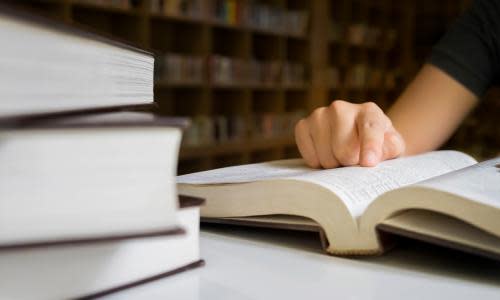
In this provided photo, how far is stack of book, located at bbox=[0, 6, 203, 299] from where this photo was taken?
0.94ft

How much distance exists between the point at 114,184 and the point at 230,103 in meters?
3.68

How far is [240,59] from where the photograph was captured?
3.84 meters

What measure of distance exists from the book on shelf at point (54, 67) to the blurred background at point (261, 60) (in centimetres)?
217

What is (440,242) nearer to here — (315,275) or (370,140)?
(315,275)

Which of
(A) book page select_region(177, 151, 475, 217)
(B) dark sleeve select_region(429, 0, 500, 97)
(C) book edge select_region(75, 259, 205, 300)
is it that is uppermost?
(B) dark sleeve select_region(429, 0, 500, 97)

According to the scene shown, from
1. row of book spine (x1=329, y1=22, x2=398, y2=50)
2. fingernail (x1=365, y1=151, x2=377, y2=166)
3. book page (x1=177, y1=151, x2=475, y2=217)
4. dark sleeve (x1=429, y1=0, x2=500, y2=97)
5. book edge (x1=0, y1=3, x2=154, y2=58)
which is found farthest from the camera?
row of book spine (x1=329, y1=22, x2=398, y2=50)

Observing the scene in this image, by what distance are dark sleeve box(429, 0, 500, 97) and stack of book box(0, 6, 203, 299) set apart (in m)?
1.06

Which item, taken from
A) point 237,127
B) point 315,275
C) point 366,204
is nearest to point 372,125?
point 366,204

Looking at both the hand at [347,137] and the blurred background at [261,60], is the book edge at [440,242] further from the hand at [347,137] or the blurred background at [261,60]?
the blurred background at [261,60]

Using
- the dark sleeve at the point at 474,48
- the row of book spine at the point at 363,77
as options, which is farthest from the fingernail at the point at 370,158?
the row of book spine at the point at 363,77

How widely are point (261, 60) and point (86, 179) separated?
4079 mm

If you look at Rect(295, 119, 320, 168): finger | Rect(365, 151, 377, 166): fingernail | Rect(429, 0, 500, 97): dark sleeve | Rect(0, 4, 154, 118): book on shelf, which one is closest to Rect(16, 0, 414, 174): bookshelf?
Rect(429, 0, 500, 97): dark sleeve

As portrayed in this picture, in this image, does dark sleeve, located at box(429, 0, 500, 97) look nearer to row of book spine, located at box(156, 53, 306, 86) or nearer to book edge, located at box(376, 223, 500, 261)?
book edge, located at box(376, 223, 500, 261)

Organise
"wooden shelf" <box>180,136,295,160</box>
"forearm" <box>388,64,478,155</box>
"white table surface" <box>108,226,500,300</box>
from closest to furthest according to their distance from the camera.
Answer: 1. "white table surface" <box>108,226,500,300</box>
2. "forearm" <box>388,64,478,155</box>
3. "wooden shelf" <box>180,136,295,160</box>
